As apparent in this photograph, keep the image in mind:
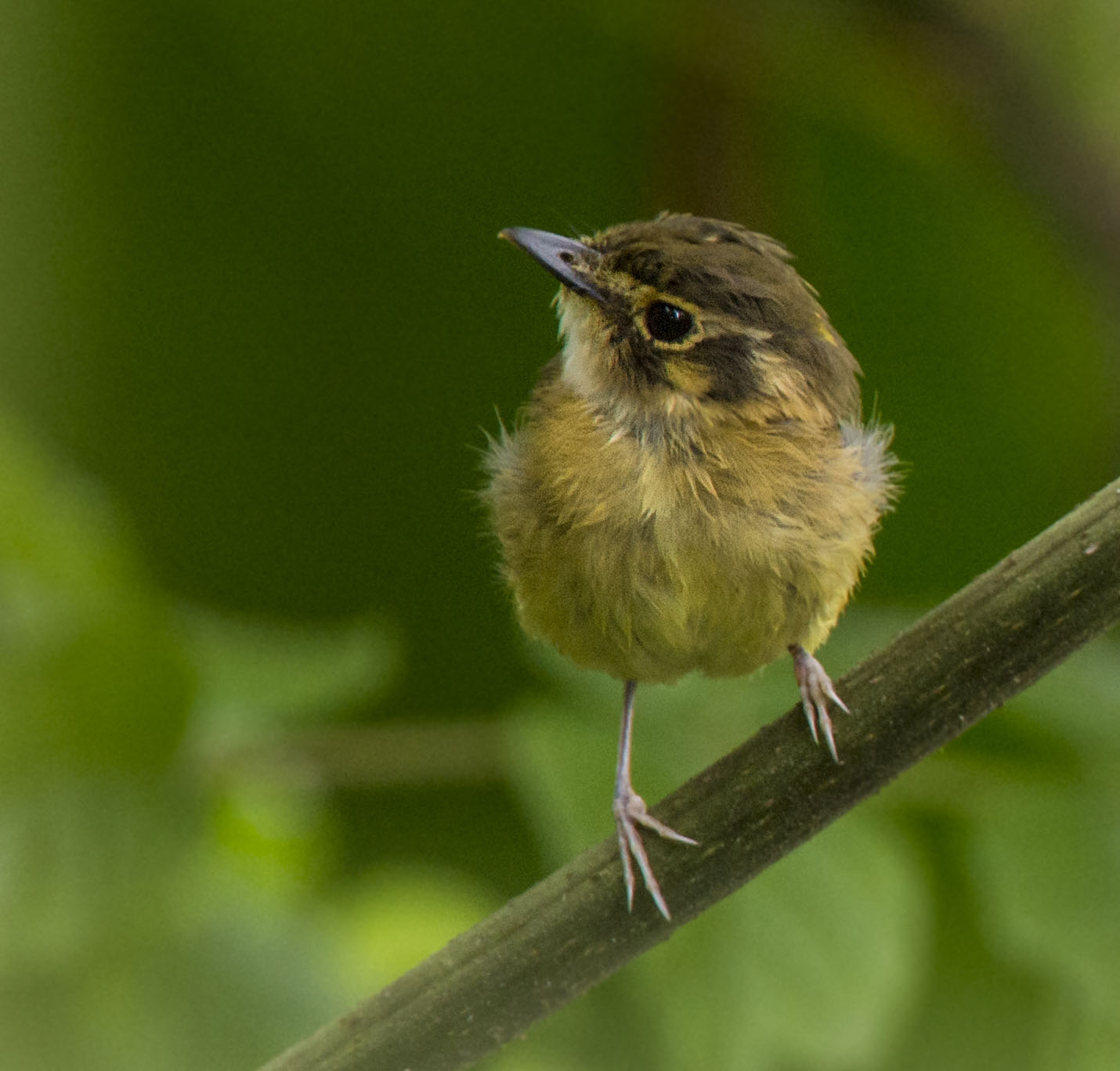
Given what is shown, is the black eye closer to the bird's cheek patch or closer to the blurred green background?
the bird's cheek patch

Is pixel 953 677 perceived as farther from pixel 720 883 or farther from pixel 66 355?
pixel 66 355

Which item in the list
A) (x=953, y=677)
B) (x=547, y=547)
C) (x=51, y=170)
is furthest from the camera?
(x=51, y=170)

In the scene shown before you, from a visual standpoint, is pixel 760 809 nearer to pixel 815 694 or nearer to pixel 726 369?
pixel 815 694

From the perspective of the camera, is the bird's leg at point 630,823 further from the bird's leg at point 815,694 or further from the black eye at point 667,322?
the black eye at point 667,322

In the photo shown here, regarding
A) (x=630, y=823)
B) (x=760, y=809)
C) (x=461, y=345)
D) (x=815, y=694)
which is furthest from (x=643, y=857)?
(x=461, y=345)

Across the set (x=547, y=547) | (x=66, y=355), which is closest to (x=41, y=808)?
(x=547, y=547)

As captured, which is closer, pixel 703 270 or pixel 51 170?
pixel 703 270

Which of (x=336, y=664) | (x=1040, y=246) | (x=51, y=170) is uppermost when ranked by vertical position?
(x=1040, y=246)
